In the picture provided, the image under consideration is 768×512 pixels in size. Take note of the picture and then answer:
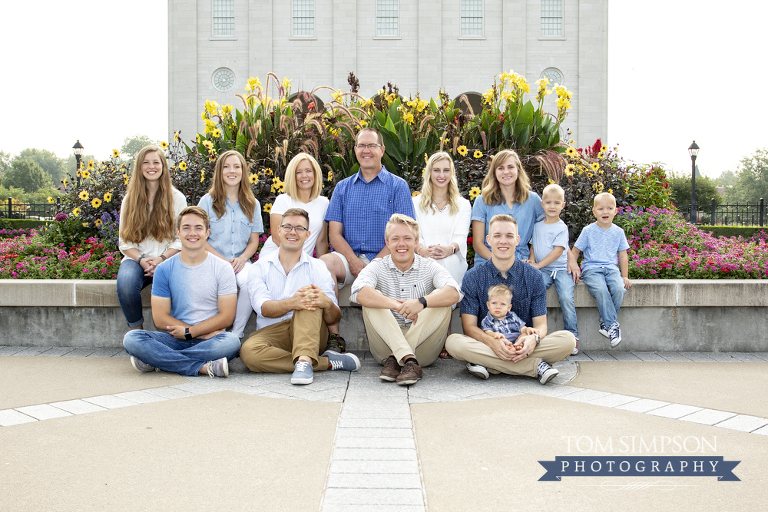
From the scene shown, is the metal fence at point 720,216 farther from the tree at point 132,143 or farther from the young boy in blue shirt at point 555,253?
the tree at point 132,143

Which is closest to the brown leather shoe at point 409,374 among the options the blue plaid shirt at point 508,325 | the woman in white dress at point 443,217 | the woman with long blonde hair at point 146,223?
the blue plaid shirt at point 508,325

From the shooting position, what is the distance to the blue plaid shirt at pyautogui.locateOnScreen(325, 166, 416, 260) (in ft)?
18.1

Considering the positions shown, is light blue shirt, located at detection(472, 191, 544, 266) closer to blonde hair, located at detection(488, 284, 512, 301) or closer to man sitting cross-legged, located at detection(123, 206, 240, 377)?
blonde hair, located at detection(488, 284, 512, 301)

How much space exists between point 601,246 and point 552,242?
0.53 metres

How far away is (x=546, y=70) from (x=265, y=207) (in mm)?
24089

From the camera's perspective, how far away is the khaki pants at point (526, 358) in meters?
4.44

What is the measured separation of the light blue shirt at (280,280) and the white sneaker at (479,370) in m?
1.25

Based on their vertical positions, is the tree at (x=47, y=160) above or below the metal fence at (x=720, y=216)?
above

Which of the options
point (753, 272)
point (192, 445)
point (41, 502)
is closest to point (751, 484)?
point (192, 445)

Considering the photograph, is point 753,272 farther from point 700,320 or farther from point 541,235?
point 541,235

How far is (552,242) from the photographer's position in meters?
5.50

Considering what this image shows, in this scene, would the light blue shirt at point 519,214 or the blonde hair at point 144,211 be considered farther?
the light blue shirt at point 519,214

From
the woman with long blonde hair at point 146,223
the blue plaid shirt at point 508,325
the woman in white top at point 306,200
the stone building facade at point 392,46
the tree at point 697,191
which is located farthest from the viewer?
the tree at point 697,191

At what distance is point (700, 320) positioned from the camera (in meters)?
5.73
